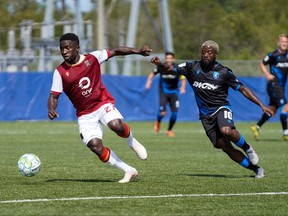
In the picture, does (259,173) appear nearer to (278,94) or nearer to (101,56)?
(101,56)

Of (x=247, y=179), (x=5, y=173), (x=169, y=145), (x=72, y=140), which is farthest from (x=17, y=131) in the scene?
(x=247, y=179)

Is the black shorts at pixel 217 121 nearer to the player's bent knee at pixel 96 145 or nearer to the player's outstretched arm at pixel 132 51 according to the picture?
Result: the player's outstretched arm at pixel 132 51

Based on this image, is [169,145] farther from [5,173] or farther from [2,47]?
[2,47]

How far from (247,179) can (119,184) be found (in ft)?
5.78

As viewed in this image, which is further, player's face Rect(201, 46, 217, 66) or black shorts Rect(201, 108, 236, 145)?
black shorts Rect(201, 108, 236, 145)

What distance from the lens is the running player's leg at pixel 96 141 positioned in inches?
388

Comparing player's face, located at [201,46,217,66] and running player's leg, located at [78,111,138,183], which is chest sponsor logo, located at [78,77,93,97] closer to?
running player's leg, located at [78,111,138,183]

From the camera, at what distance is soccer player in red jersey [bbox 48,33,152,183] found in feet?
32.6

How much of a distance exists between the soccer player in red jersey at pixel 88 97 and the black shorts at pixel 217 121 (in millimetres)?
1143

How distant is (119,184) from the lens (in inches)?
384

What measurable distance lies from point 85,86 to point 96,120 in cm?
44

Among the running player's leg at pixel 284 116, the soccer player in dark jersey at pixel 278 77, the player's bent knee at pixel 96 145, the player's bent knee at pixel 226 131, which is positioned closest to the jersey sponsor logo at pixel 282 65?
the soccer player in dark jersey at pixel 278 77

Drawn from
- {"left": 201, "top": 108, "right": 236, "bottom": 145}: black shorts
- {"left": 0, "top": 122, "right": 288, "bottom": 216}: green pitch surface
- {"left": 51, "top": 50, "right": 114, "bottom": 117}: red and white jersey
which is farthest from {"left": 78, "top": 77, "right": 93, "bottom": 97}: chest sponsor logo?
{"left": 201, "top": 108, "right": 236, "bottom": 145}: black shorts

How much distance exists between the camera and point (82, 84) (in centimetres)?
1005
